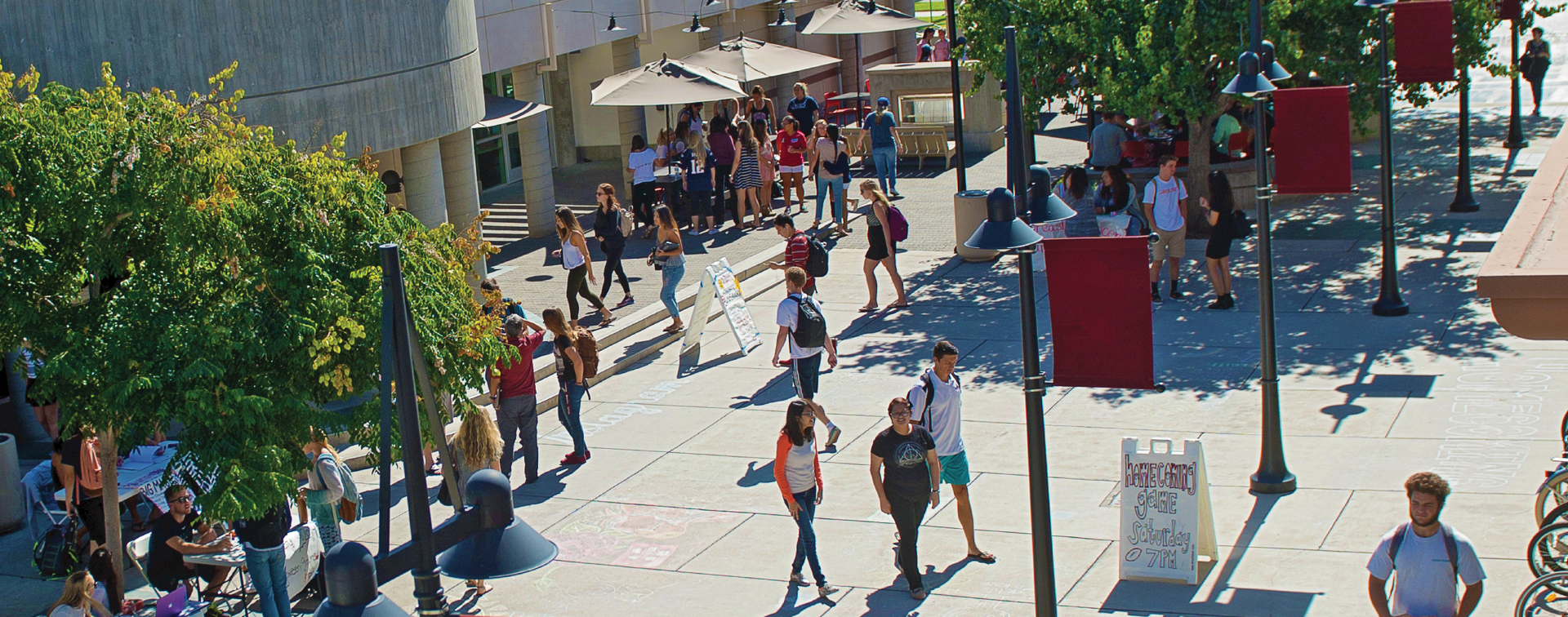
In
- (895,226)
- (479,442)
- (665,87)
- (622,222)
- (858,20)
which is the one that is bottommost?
(479,442)

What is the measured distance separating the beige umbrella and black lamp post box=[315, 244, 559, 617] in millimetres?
17360

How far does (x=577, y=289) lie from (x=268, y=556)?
7.41m

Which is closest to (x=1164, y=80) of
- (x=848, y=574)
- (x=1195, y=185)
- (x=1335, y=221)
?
(x=1195, y=185)

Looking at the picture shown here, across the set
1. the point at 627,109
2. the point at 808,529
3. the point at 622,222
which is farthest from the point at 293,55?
the point at 627,109

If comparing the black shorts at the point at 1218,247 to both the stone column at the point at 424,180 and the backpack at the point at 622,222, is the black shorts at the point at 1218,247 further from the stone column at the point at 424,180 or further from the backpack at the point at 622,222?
the stone column at the point at 424,180

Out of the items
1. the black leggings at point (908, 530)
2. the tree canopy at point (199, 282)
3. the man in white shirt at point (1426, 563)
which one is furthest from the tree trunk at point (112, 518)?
the man in white shirt at point (1426, 563)

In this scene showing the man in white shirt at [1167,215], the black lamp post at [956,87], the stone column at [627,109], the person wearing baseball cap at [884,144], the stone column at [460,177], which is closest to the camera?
the man in white shirt at [1167,215]

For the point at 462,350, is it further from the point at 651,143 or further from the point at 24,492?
the point at 651,143

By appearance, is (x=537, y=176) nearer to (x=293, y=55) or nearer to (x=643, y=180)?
(x=643, y=180)

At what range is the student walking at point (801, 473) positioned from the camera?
1020 cm

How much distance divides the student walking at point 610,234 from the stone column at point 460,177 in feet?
6.16

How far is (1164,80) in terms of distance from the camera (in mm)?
17703

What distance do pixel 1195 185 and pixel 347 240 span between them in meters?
14.1

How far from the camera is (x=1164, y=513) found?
33.7 feet
